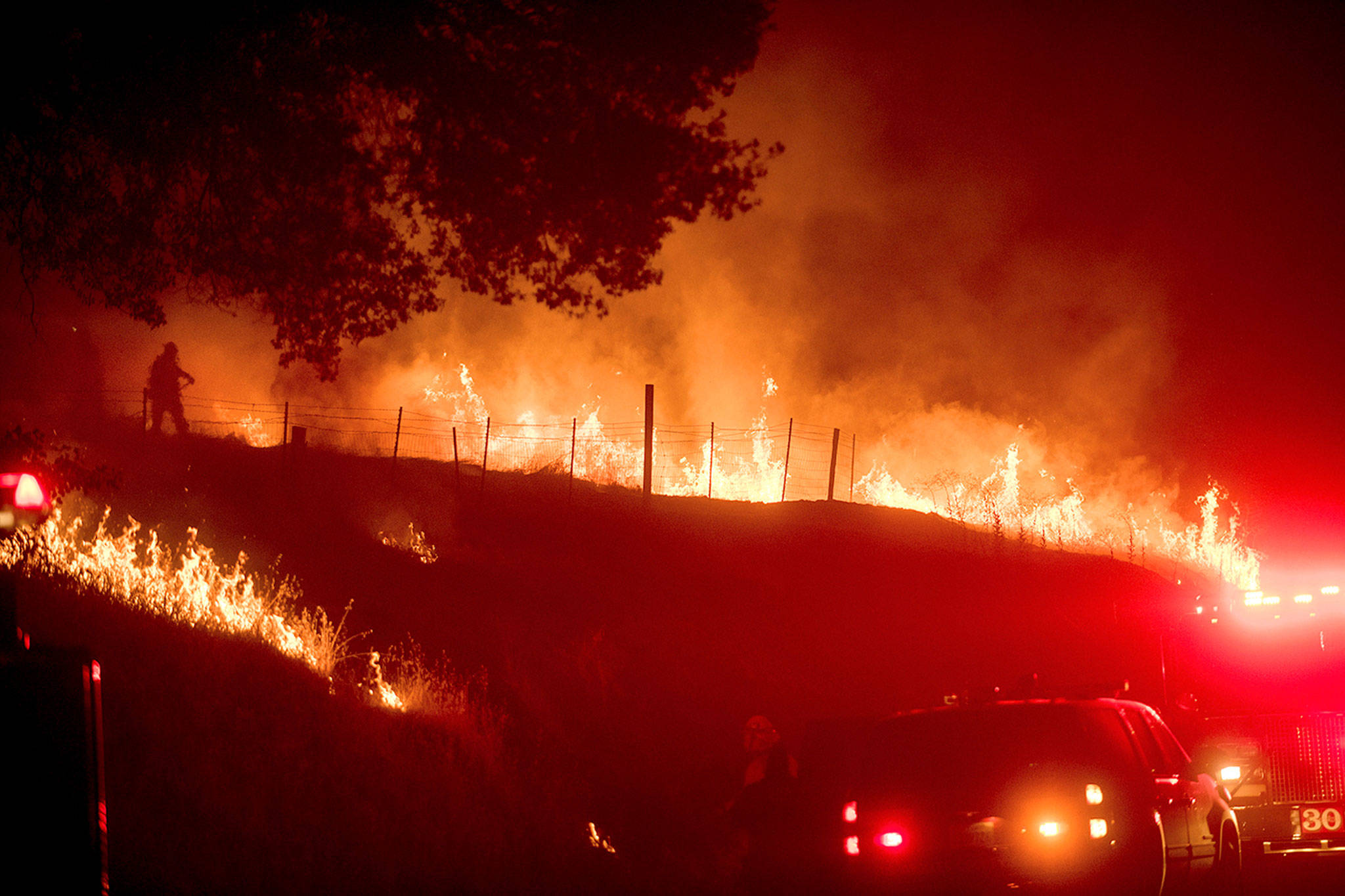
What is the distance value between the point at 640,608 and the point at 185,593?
9.33 m

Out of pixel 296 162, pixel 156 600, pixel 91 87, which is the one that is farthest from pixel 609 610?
pixel 91 87

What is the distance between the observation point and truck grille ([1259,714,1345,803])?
850cm

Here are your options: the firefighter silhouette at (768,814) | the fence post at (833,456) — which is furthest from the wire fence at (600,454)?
the firefighter silhouette at (768,814)

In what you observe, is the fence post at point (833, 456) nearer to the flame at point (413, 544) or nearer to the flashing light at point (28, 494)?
the flame at point (413, 544)

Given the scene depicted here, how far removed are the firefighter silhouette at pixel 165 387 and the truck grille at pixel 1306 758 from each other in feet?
72.4

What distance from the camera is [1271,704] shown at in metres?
9.52

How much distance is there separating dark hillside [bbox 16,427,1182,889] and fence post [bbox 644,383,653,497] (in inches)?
29.2

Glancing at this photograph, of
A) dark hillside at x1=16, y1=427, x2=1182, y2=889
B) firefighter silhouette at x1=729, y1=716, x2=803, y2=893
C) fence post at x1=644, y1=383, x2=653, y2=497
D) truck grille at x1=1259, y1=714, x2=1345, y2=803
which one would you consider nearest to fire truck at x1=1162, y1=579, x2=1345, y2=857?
truck grille at x1=1259, y1=714, x2=1345, y2=803

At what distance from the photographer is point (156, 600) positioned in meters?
10.8

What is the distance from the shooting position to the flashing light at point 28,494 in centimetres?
410

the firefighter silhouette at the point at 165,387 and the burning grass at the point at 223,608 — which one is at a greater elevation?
the firefighter silhouette at the point at 165,387

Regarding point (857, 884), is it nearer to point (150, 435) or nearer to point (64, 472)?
point (64, 472)

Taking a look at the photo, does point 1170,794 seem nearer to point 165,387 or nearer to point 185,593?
point 185,593

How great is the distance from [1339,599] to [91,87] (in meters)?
10.7
